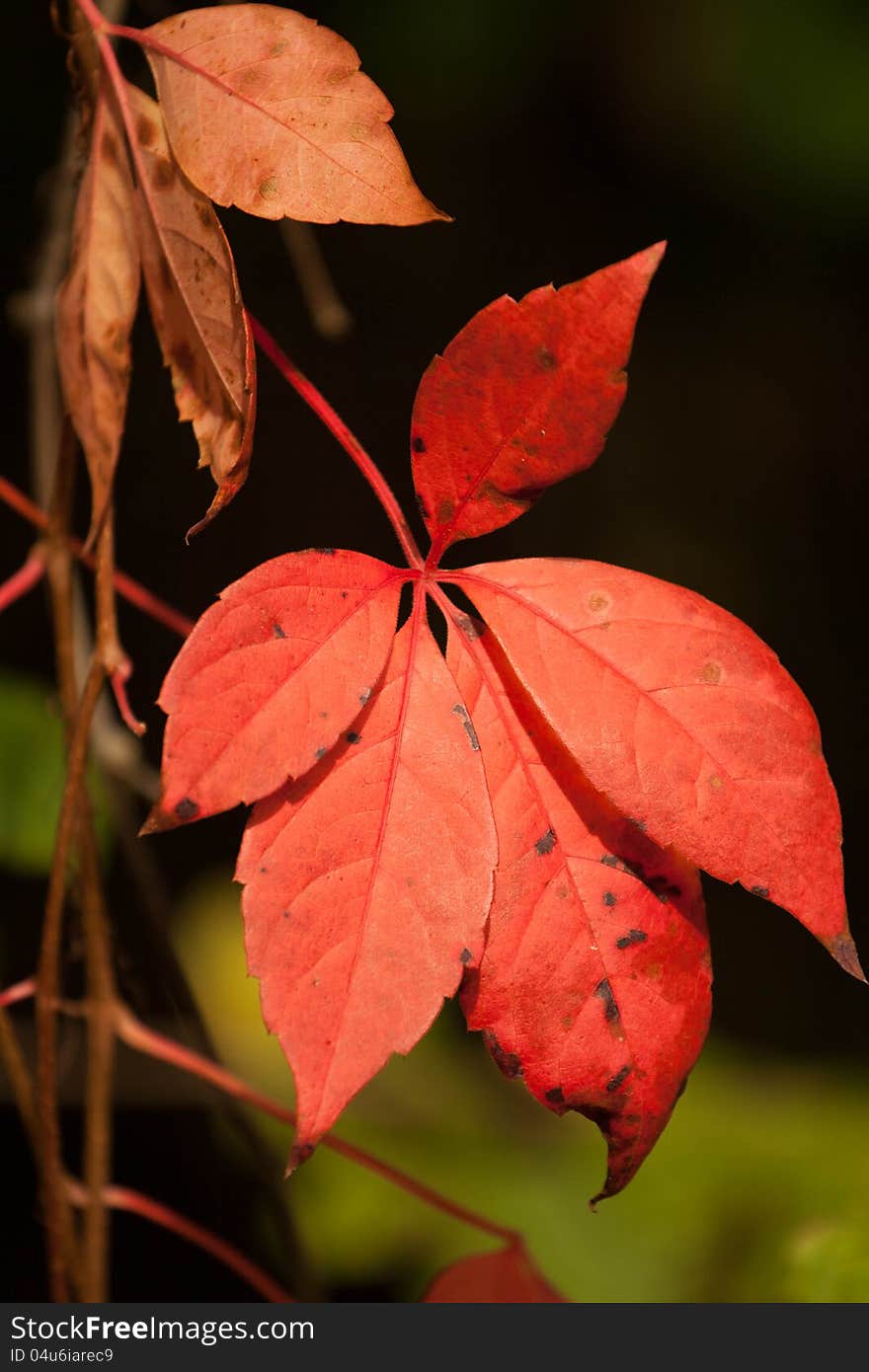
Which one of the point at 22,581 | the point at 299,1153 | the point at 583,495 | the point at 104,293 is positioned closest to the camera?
the point at 299,1153

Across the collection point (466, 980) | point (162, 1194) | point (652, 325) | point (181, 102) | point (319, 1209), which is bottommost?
point (162, 1194)

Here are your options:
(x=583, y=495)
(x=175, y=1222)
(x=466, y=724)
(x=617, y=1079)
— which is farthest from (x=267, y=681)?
(x=583, y=495)

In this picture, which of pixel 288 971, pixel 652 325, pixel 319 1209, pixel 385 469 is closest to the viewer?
pixel 288 971

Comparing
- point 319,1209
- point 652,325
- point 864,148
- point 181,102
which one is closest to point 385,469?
point 652,325

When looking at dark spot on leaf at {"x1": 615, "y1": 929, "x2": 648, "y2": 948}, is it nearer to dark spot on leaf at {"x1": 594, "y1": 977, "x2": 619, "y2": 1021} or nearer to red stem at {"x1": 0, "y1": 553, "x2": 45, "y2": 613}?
dark spot on leaf at {"x1": 594, "y1": 977, "x2": 619, "y2": 1021}

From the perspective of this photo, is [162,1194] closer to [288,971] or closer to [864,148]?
[288,971]

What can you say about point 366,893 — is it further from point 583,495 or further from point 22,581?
point 583,495
